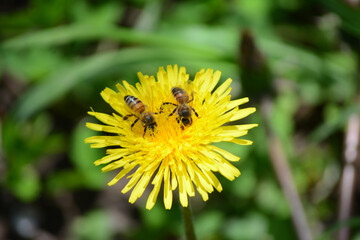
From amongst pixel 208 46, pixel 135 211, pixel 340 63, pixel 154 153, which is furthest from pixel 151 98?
pixel 340 63

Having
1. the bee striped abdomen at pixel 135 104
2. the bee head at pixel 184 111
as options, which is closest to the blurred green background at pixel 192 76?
the bee head at pixel 184 111

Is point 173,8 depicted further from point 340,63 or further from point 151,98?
point 151,98

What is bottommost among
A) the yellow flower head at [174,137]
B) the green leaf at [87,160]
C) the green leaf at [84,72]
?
the yellow flower head at [174,137]

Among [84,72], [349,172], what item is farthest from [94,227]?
[349,172]

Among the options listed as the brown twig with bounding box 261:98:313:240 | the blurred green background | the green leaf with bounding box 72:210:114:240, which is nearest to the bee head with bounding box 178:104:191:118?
the blurred green background

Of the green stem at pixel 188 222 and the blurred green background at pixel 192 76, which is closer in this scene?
the green stem at pixel 188 222

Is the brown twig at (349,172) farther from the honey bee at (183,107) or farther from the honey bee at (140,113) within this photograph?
the honey bee at (140,113)

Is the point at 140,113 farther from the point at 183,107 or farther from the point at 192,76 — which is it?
the point at 192,76
